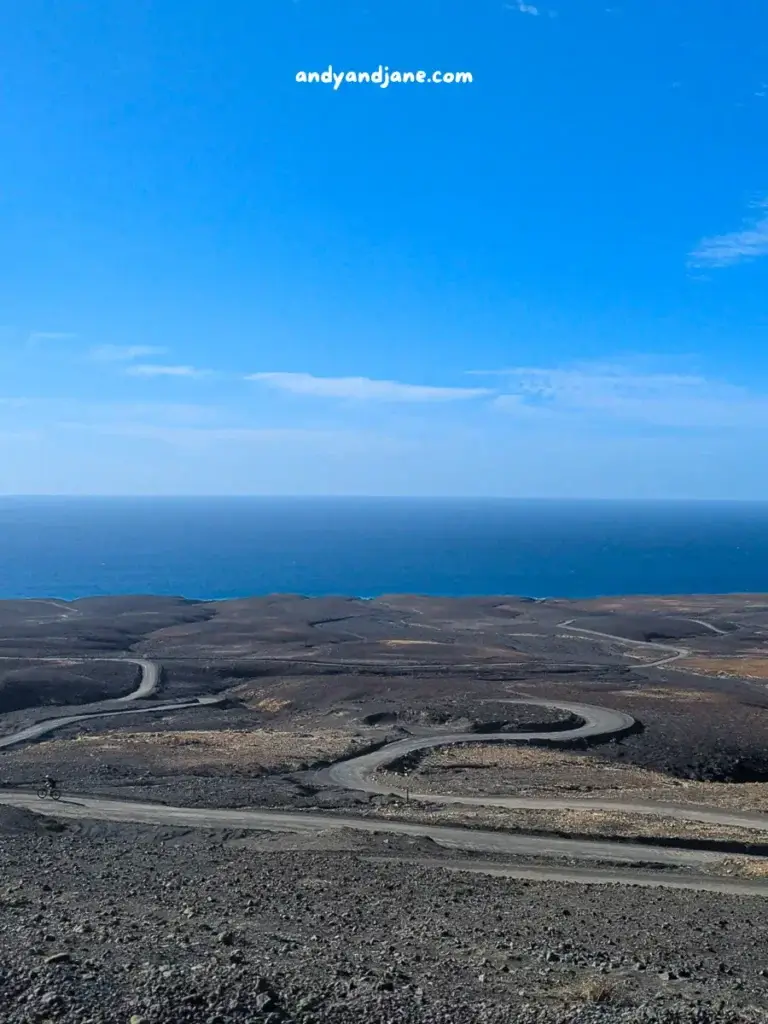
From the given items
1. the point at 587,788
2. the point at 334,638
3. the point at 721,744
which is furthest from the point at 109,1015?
the point at 334,638

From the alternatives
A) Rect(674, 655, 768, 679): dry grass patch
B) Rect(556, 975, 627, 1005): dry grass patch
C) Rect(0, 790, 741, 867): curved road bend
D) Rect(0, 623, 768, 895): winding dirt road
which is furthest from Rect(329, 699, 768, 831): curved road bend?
Rect(674, 655, 768, 679): dry grass patch

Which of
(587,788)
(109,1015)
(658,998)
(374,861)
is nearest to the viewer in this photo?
(109,1015)

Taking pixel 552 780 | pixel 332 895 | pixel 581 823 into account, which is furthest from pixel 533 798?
pixel 332 895

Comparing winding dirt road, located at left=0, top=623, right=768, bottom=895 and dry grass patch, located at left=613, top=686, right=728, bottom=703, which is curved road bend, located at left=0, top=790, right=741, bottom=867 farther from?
dry grass patch, located at left=613, top=686, right=728, bottom=703

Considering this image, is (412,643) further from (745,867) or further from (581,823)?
(745,867)

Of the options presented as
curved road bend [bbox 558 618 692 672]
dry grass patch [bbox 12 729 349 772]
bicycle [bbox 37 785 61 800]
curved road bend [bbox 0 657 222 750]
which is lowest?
curved road bend [bbox 558 618 692 672]

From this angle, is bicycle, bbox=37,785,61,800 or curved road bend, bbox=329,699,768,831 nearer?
curved road bend, bbox=329,699,768,831

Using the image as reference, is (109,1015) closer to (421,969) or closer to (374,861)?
(421,969)
